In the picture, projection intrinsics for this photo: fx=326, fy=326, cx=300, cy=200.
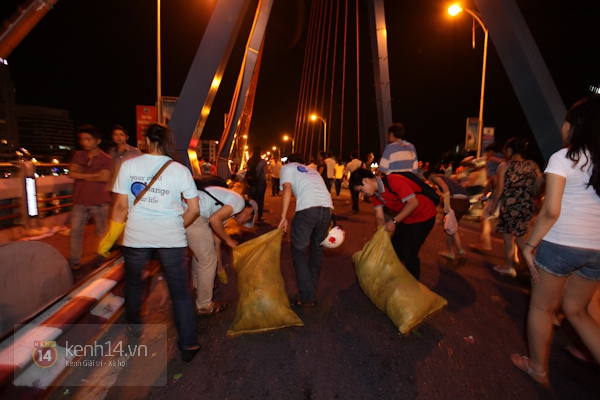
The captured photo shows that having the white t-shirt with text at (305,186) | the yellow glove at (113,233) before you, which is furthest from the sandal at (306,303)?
the yellow glove at (113,233)

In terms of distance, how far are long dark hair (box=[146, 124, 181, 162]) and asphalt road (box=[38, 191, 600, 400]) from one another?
1556 millimetres

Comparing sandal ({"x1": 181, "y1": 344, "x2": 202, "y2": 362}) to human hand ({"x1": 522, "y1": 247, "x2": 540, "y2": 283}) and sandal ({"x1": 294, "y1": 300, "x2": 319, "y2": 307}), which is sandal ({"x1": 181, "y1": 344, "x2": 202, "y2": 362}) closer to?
sandal ({"x1": 294, "y1": 300, "x2": 319, "y2": 307})

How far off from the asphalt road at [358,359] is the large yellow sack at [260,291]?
103 millimetres

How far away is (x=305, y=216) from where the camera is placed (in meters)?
3.26

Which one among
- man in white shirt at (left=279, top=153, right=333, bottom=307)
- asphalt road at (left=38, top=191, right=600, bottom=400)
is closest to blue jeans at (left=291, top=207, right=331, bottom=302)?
man in white shirt at (left=279, top=153, right=333, bottom=307)

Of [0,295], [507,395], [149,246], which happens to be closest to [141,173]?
[149,246]

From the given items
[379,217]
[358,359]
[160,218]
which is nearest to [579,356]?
[358,359]

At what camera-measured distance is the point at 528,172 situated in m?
3.93

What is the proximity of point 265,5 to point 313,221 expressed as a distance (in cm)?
1398

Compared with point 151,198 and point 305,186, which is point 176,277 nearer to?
point 151,198

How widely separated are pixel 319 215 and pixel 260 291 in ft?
3.15

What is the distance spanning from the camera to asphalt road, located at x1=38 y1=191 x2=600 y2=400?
210 cm

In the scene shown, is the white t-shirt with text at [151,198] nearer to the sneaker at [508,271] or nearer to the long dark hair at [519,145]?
the long dark hair at [519,145]

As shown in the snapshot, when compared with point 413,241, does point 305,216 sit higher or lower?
higher
